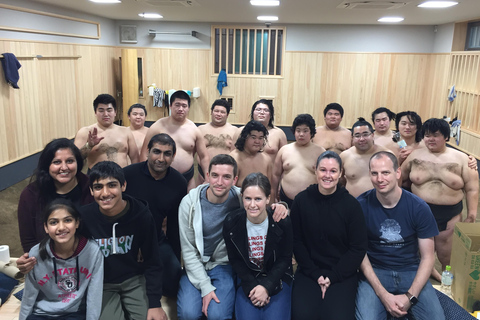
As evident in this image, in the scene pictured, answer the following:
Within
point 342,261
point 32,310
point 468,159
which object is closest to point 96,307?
point 32,310

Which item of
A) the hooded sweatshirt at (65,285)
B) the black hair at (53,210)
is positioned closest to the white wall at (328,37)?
the black hair at (53,210)

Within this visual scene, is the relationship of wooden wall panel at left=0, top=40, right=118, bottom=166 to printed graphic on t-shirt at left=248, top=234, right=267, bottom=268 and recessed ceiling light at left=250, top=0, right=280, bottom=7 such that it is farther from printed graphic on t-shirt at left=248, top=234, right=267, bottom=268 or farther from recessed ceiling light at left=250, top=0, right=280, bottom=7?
printed graphic on t-shirt at left=248, top=234, right=267, bottom=268

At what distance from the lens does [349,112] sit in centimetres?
980

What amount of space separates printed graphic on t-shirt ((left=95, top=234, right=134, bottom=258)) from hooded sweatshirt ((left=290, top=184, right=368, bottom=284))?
110cm

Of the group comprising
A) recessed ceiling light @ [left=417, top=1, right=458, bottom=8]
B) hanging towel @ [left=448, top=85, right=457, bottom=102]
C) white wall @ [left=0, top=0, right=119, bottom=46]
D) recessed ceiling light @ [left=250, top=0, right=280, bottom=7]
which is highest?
recessed ceiling light @ [left=250, top=0, right=280, bottom=7]

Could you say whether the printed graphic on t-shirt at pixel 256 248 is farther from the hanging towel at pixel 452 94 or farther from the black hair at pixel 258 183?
the hanging towel at pixel 452 94

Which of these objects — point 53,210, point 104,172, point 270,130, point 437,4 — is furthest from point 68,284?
point 437,4

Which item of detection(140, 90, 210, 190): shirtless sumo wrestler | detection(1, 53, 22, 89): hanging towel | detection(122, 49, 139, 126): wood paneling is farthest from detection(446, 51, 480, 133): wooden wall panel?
detection(1, 53, 22, 89): hanging towel

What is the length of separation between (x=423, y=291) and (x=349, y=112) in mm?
7854

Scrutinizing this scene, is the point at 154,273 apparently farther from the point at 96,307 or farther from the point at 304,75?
the point at 304,75

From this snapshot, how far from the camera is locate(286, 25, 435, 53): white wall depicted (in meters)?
9.32

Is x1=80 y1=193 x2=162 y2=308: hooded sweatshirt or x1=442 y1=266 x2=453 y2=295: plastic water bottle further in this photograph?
x1=442 y1=266 x2=453 y2=295: plastic water bottle

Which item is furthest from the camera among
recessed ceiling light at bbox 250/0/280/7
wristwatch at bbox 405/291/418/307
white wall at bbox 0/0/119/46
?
recessed ceiling light at bbox 250/0/280/7

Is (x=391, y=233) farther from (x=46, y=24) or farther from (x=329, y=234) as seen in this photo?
(x=46, y=24)
